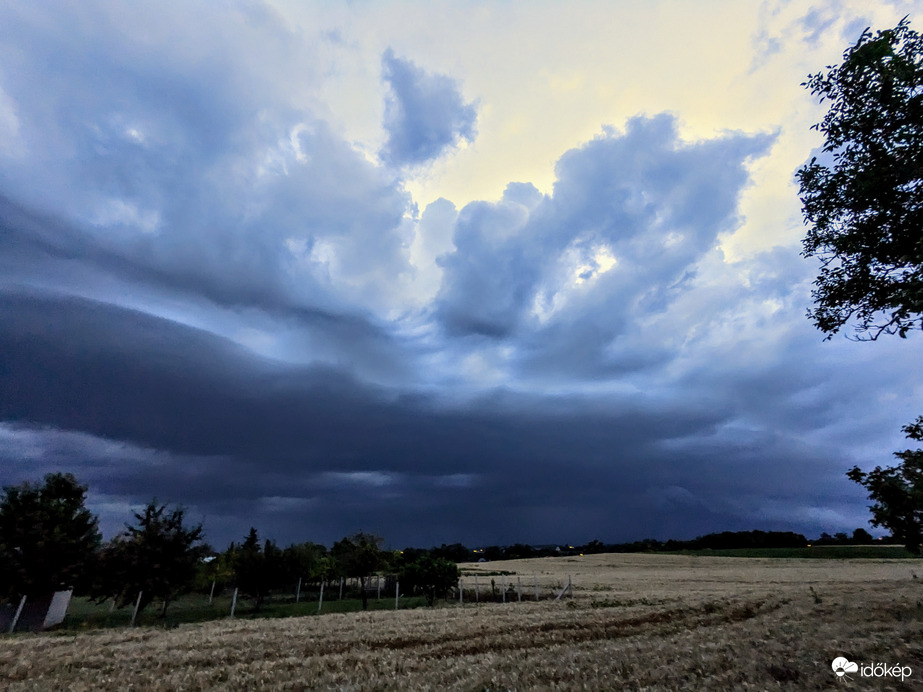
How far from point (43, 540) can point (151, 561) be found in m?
7.82

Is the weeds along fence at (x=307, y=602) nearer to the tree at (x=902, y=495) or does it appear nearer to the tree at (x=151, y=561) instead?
the tree at (x=151, y=561)

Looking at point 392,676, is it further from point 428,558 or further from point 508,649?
point 428,558

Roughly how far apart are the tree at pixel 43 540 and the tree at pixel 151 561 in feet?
9.28

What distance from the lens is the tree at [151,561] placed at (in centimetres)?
3803

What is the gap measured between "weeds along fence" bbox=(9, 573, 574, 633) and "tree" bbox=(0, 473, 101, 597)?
300 cm

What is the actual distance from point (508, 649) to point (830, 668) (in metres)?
9.90

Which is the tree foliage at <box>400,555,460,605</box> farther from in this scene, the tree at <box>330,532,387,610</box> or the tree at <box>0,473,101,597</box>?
the tree at <box>0,473,101,597</box>

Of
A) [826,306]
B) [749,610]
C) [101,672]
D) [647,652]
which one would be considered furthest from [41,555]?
[826,306]

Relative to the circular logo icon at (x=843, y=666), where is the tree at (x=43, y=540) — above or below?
above

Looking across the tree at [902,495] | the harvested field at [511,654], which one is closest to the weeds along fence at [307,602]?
the harvested field at [511,654]

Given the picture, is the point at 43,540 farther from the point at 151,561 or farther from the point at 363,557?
the point at 363,557

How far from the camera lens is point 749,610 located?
2531cm

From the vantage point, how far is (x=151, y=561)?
38.8 m


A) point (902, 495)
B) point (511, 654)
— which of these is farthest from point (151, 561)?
point (902, 495)
